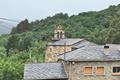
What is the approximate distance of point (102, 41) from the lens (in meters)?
87.4

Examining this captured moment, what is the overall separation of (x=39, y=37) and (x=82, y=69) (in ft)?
275

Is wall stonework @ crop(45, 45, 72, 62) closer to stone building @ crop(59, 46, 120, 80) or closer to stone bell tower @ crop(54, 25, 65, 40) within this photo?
stone bell tower @ crop(54, 25, 65, 40)

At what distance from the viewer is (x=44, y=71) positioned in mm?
36812

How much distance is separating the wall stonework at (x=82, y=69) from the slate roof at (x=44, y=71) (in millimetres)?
772

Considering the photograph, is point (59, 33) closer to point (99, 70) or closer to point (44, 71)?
point (44, 71)

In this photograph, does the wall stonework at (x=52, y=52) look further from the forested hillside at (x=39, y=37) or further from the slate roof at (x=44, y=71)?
the slate roof at (x=44, y=71)

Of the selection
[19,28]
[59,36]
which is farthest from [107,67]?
[19,28]

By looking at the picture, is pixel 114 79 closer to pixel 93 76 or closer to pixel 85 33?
pixel 93 76

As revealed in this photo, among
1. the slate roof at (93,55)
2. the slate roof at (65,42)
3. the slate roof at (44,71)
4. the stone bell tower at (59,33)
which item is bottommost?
the slate roof at (44,71)

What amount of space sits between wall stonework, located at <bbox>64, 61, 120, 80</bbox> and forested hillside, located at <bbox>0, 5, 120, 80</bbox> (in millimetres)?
18816

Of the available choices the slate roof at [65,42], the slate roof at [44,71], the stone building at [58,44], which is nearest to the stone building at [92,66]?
the slate roof at [44,71]

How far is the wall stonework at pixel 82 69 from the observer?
1426 inches

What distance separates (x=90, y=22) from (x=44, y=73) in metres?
89.1

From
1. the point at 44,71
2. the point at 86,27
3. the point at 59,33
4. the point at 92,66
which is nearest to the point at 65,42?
the point at 59,33
